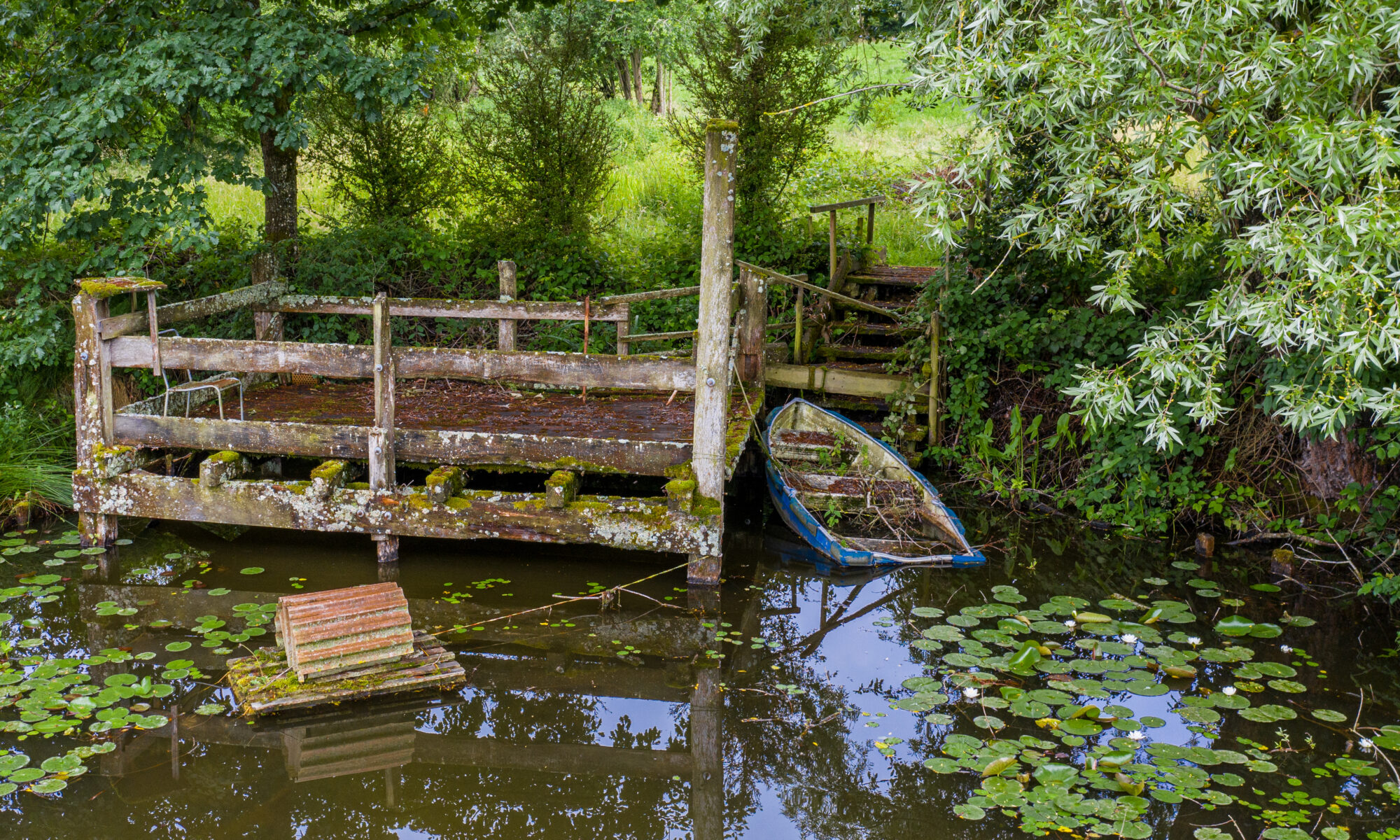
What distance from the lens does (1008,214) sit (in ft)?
33.0

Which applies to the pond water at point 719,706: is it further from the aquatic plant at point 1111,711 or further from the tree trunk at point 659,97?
the tree trunk at point 659,97

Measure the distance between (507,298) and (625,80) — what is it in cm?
1252

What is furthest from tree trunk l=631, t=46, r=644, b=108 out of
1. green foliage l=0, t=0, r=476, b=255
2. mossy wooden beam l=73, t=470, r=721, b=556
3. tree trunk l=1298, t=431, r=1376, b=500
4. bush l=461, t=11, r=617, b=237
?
tree trunk l=1298, t=431, r=1376, b=500

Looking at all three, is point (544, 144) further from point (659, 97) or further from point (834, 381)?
point (659, 97)

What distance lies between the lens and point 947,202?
659 centimetres

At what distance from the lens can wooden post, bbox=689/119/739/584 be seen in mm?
6969

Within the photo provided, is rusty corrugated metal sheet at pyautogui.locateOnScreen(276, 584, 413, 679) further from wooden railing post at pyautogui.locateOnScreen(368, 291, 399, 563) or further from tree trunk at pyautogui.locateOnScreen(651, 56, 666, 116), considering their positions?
tree trunk at pyautogui.locateOnScreen(651, 56, 666, 116)

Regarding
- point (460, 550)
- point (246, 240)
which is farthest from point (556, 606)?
point (246, 240)

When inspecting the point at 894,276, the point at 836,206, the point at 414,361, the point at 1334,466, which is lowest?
the point at 1334,466

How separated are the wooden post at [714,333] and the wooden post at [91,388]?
440 cm

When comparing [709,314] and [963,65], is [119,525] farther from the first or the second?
[963,65]

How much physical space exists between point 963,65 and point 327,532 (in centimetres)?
600

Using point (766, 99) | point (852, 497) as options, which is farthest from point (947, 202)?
point (766, 99)

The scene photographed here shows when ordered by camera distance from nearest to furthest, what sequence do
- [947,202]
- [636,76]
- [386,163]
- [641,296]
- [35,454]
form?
[947,202]
[35,454]
[641,296]
[386,163]
[636,76]
